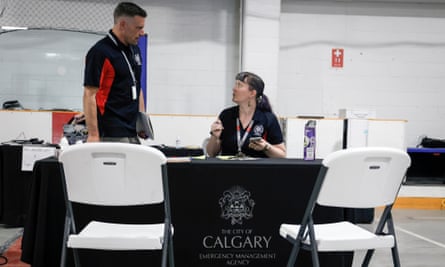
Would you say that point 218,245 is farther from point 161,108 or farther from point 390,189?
point 161,108

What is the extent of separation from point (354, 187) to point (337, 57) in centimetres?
464

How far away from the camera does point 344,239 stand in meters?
1.61

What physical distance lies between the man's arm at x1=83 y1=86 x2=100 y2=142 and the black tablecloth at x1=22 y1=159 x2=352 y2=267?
304 mm

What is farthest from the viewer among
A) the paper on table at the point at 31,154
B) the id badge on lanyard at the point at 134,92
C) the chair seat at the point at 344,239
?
the paper on table at the point at 31,154

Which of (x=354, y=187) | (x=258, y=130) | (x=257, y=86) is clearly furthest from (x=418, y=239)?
(x=354, y=187)

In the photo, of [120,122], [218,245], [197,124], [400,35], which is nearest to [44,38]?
[197,124]

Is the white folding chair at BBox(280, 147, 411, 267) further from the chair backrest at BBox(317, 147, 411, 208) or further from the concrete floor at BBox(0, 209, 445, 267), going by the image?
the concrete floor at BBox(0, 209, 445, 267)

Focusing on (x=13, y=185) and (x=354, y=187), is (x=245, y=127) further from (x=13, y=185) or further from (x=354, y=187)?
(x=13, y=185)

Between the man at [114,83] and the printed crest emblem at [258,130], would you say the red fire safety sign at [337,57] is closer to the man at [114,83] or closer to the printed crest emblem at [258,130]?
the printed crest emblem at [258,130]

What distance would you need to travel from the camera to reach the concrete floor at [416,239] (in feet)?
9.69

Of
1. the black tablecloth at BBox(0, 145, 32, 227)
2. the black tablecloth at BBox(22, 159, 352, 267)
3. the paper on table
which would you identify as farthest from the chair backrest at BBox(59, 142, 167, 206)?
the black tablecloth at BBox(0, 145, 32, 227)

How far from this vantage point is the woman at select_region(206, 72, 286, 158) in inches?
104

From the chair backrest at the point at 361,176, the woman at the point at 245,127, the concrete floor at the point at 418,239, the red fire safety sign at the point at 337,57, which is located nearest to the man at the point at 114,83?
the woman at the point at 245,127

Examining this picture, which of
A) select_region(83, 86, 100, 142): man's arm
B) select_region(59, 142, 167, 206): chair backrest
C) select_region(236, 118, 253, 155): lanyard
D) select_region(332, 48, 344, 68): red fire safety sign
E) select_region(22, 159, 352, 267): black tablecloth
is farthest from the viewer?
select_region(332, 48, 344, 68): red fire safety sign
